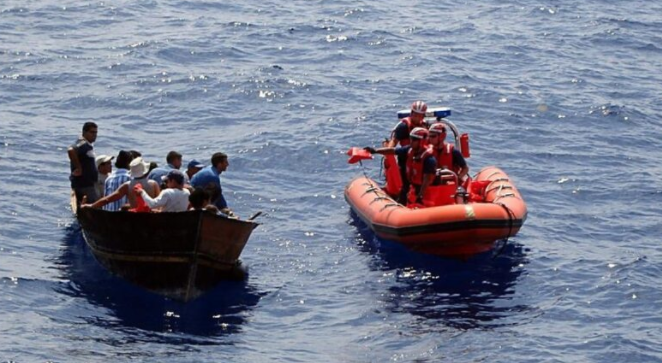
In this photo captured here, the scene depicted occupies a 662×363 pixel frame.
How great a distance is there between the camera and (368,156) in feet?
76.5

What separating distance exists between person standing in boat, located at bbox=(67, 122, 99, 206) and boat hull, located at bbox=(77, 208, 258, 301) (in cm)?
170

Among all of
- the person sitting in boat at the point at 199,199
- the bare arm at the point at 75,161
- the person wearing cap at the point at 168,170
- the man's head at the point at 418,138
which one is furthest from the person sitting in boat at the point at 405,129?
the bare arm at the point at 75,161

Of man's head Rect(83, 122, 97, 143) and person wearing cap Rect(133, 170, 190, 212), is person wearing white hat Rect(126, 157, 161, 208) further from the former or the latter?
man's head Rect(83, 122, 97, 143)

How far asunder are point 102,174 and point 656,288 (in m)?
8.65

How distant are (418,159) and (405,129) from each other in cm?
96

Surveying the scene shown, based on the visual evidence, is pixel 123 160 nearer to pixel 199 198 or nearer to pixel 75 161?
pixel 75 161

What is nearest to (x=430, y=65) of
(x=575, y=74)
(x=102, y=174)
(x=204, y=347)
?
(x=575, y=74)

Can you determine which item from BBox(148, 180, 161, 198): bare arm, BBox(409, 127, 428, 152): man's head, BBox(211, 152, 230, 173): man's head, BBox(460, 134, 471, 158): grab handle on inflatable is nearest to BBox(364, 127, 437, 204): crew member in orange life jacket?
BBox(409, 127, 428, 152): man's head

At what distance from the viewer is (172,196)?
64.7ft

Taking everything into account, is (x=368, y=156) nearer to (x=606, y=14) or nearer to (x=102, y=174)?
(x=102, y=174)

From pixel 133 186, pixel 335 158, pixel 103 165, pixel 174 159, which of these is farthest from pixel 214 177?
pixel 335 158

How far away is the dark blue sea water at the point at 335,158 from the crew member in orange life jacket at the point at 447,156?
155 centimetres

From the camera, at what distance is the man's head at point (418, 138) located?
75.5ft

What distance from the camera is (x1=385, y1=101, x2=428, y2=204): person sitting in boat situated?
77.7 feet
